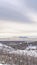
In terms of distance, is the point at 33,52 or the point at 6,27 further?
the point at 6,27

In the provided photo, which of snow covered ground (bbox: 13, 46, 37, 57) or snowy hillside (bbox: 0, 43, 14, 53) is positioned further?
snowy hillside (bbox: 0, 43, 14, 53)

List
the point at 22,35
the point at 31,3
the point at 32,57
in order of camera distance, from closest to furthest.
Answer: the point at 32,57 < the point at 31,3 < the point at 22,35

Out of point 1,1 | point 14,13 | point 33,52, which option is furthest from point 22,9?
point 33,52

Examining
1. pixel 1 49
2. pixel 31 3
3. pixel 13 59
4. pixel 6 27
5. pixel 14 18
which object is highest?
pixel 31 3

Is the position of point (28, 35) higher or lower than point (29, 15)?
lower

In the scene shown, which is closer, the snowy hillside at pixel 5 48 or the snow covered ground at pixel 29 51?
the snow covered ground at pixel 29 51

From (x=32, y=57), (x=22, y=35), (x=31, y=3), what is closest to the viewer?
(x=32, y=57)

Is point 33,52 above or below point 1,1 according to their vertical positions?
below

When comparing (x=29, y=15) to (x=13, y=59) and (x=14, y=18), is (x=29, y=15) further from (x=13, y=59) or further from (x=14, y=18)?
(x=13, y=59)

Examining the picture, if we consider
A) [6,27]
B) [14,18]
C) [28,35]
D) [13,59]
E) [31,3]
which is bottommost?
[13,59]

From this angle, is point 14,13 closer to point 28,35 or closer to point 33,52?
point 28,35
